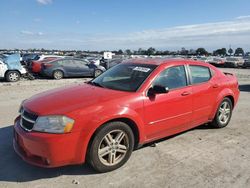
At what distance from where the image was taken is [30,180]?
363 centimetres

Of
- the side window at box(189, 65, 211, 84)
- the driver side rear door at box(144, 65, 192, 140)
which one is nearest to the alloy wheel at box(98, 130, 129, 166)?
the driver side rear door at box(144, 65, 192, 140)

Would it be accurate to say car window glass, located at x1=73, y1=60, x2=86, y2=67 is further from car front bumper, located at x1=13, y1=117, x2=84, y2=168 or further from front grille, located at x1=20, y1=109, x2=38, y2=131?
car front bumper, located at x1=13, y1=117, x2=84, y2=168

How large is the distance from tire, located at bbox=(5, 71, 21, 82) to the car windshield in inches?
458

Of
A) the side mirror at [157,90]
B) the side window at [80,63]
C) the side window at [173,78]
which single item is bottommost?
the side window at [80,63]

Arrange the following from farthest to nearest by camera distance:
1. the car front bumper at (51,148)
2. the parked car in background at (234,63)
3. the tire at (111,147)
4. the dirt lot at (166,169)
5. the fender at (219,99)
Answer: the parked car in background at (234,63) → the fender at (219,99) → the tire at (111,147) → the dirt lot at (166,169) → the car front bumper at (51,148)

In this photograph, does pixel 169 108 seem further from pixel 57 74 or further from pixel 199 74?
pixel 57 74

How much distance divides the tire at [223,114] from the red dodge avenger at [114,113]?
0.31 m

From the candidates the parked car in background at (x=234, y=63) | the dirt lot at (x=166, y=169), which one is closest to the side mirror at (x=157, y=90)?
the dirt lot at (x=166, y=169)

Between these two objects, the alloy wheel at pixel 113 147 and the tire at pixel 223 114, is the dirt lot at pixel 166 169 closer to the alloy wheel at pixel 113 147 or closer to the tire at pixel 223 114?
the alloy wheel at pixel 113 147

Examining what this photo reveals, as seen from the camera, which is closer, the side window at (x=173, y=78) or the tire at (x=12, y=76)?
the side window at (x=173, y=78)

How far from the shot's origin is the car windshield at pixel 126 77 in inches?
176

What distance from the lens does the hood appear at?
3666 millimetres

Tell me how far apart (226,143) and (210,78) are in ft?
4.39

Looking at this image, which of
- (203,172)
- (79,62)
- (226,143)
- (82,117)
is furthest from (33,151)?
(79,62)
